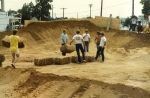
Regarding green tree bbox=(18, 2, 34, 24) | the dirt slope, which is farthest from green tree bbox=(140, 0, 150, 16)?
the dirt slope

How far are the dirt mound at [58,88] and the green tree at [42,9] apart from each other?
40.4m

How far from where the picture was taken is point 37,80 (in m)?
11.0

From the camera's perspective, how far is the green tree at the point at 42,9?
169 feet

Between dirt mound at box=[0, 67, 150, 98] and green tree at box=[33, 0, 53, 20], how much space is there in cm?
4041

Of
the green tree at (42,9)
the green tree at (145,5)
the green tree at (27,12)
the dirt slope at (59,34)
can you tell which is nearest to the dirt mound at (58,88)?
the dirt slope at (59,34)

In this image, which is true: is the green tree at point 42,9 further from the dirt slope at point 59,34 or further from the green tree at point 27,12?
the dirt slope at point 59,34

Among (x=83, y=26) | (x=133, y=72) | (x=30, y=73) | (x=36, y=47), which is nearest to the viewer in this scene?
(x=30, y=73)

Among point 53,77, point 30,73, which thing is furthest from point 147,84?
point 30,73

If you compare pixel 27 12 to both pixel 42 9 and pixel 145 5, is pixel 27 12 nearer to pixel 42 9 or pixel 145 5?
pixel 42 9

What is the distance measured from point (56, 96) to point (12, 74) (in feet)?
10.8

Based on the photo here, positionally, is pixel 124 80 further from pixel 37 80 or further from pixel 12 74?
pixel 12 74

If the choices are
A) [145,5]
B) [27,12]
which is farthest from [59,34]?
[145,5]

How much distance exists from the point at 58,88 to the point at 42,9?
1693 inches

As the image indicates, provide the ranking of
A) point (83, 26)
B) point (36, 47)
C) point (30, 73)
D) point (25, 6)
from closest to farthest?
point (30, 73), point (36, 47), point (83, 26), point (25, 6)
